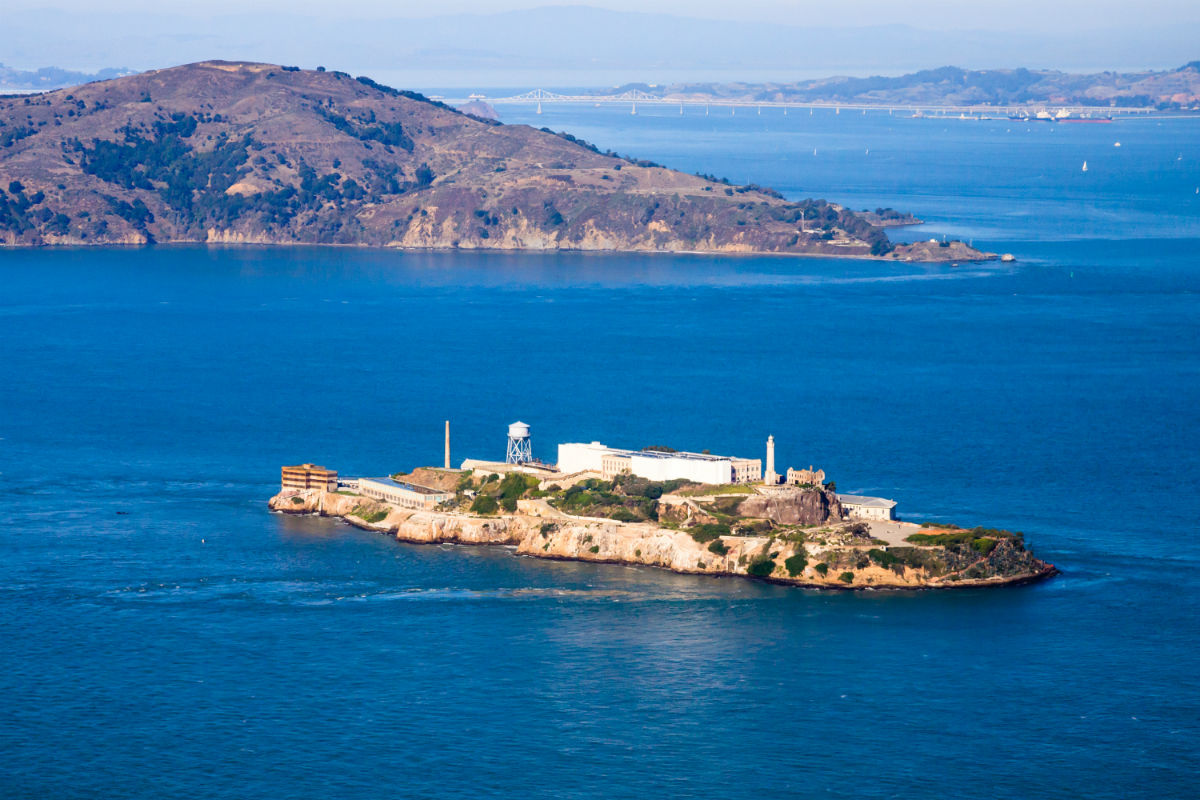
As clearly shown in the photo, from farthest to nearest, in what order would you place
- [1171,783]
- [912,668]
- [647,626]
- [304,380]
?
[304,380] → [647,626] → [912,668] → [1171,783]

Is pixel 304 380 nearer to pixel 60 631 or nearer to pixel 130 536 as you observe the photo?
pixel 130 536

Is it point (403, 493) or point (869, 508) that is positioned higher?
point (869, 508)

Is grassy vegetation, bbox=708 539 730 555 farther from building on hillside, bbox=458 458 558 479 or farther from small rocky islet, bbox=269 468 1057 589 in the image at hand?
building on hillside, bbox=458 458 558 479

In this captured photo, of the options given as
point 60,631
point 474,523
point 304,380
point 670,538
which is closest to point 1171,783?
point 670,538

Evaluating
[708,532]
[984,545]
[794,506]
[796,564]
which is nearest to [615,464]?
[708,532]

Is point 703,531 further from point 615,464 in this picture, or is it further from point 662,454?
point 615,464

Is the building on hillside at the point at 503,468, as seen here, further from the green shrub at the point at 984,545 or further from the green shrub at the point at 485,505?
the green shrub at the point at 984,545
